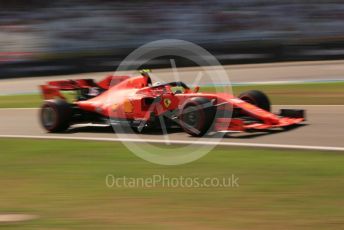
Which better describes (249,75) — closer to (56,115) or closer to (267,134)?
(56,115)

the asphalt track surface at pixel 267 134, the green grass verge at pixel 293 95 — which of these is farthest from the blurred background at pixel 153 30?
the asphalt track surface at pixel 267 134

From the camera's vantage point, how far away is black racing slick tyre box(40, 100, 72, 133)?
372 inches

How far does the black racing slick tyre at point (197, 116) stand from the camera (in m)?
8.01

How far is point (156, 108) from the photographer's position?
28.2ft

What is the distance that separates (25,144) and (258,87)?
A: 8.74 meters

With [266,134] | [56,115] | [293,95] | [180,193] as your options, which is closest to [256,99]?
[266,134]

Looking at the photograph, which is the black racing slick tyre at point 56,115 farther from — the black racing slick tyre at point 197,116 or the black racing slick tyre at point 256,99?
the black racing slick tyre at point 256,99

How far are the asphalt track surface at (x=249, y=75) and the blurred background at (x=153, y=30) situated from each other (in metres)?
0.73

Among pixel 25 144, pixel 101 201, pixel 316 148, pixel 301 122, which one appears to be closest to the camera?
pixel 101 201

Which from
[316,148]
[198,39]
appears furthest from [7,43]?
[316,148]

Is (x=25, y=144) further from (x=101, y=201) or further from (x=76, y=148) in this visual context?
(x=101, y=201)

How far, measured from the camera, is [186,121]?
27.0 ft

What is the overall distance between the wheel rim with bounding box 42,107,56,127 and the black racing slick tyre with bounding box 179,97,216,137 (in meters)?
2.37

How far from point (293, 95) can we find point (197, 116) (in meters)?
6.20
